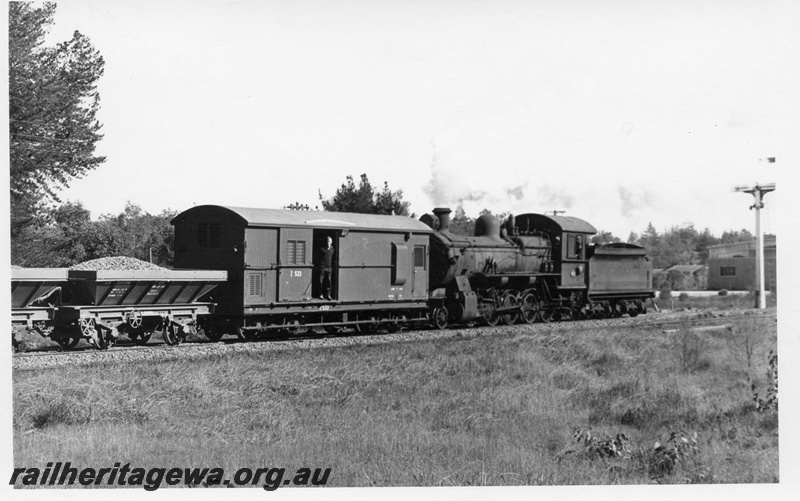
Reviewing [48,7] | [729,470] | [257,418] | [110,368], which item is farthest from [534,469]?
[48,7]

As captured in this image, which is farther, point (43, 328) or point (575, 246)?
point (575, 246)

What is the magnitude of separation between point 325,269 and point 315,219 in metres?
1.35

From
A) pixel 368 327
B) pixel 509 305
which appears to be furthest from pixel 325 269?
pixel 509 305

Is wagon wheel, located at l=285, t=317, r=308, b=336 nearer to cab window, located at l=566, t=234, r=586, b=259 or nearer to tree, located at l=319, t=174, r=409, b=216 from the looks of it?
tree, located at l=319, t=174, r=409, b=216

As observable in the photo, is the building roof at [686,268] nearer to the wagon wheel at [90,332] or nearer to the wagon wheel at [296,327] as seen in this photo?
the wagon wheel at [296,327]

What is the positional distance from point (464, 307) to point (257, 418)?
40.0 ft

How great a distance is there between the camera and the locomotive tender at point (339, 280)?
636 inches

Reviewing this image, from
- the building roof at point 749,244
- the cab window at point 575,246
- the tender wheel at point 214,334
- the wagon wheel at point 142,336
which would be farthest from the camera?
the cab window at point 575,246

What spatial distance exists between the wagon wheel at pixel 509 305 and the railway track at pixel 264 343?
182cm

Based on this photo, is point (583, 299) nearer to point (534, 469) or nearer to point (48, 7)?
point (534, 469)

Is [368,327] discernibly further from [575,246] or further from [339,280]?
[575,246]

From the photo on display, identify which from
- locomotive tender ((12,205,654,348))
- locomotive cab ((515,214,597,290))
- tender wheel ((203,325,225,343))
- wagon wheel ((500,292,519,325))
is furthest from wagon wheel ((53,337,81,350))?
locomotive cab ((515,214,597,290))

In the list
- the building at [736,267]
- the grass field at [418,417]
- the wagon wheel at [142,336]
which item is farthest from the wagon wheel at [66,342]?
the building at [736,267]

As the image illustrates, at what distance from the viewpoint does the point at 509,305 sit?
25312 mm
